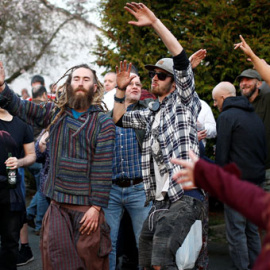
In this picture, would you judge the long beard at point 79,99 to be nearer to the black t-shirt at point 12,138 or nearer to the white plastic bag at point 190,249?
the black t-shirt at point 12,138

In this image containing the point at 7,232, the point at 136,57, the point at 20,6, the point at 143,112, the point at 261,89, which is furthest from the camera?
the point at 20,6

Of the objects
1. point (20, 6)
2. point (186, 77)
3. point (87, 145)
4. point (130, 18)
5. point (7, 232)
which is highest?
point (20, 6)

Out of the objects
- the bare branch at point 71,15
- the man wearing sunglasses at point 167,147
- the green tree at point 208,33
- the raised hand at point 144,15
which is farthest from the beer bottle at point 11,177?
the bare branch at point 71,15

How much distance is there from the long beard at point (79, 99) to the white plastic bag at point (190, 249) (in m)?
1.38

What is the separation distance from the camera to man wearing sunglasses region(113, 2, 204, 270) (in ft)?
12.8

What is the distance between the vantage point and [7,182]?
5.05 meters

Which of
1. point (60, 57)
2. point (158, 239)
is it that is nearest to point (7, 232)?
point (158, 239)

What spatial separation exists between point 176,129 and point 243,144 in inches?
60.6

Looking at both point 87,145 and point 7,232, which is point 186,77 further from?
point 7,232

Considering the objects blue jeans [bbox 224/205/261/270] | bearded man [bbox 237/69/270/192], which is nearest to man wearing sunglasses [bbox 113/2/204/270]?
blue jeans [bbox 224/205/261/270]

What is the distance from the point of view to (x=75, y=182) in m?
4.05

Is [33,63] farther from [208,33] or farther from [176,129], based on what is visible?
[176,129]

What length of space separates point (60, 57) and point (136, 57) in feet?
47.4

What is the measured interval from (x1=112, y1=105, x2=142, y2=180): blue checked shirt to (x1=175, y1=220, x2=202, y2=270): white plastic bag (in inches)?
47.3
